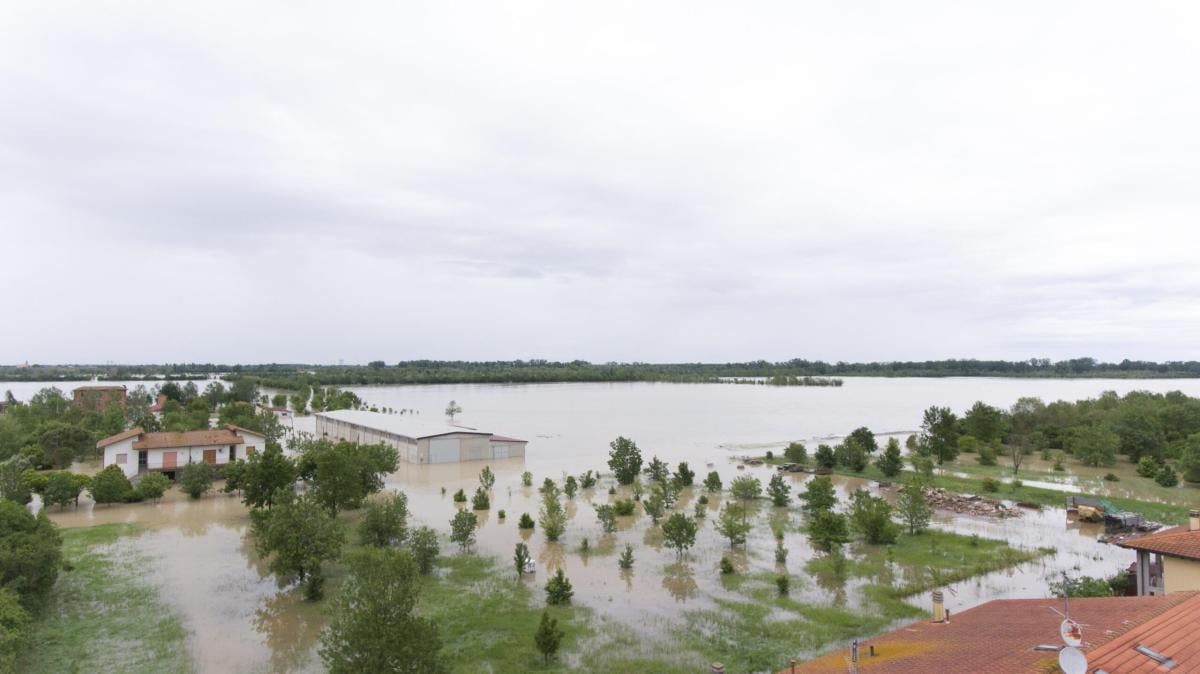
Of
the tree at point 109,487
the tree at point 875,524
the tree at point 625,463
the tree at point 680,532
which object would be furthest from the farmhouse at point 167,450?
the tree at point 875,524

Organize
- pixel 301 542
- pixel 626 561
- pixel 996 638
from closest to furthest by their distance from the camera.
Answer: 1. pixel 996 638
2. pixel 301 542
3. pixel 626 561

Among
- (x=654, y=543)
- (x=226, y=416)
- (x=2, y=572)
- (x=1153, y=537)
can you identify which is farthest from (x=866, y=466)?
(x=226, y=416)

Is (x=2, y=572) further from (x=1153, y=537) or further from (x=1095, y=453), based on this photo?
(x=1095, y=453)

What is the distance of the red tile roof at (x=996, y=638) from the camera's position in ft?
26.6

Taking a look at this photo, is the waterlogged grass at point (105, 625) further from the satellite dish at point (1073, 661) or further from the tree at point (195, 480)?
the satellite dish at point (1073, 661)

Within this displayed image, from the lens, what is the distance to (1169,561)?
12.5 meters

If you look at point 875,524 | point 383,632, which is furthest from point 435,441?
point 383,632

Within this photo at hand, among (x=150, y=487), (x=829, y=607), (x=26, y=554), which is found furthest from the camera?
(x=150, y=487)

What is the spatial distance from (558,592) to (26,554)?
12521 millimetres

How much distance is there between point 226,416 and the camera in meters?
52.1

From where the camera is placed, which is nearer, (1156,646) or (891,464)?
(1156,646)

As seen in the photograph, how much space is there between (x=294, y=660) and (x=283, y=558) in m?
4.71

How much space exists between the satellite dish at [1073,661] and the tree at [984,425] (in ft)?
164

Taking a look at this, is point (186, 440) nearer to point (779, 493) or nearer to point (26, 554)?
point (26, 554)
